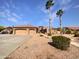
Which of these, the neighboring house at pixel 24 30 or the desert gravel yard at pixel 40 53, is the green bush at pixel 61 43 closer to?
the desert gravel yard at pixel 40 53

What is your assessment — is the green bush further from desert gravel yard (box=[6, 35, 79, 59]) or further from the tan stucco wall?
the tan stucco wall

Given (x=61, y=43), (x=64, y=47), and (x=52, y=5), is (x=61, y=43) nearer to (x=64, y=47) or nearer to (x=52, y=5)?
(x=64, y=47)

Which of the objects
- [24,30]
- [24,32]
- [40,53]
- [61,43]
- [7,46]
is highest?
[24,30]

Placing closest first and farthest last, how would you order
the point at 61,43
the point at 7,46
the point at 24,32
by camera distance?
the point at 7,46
the point at 61,43
the point at 24,32

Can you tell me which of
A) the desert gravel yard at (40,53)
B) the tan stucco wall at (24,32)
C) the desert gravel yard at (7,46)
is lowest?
the desert gravel yard at (40,53)

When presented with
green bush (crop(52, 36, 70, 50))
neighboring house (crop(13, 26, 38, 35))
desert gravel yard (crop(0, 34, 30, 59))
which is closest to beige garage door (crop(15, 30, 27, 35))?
neighboring house (crop(13, 26, 38, 35))

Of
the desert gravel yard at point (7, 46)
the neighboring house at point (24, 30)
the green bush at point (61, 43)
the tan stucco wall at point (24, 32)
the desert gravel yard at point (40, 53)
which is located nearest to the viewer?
the desert gravel yard at point (40, 53)

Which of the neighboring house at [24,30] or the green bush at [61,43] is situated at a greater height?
the neighboring house at [24,30]

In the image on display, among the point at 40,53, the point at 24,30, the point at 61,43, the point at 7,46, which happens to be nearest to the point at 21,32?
the point at 24,30

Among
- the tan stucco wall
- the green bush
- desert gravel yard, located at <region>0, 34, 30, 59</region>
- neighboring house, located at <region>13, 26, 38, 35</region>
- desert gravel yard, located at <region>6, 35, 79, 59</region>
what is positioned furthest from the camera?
neighboring house, located at <region>13, 26, 38, 35</region>

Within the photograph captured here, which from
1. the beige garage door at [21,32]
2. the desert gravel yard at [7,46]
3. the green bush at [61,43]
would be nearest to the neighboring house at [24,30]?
the beige garage door at [21,32]

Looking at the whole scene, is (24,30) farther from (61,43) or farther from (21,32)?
(61,43)

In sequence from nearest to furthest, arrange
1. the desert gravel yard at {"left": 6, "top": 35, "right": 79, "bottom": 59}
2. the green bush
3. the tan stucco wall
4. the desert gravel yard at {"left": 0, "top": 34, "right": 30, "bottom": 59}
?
the desert gravel yard at {"left": 6, "top": 35, "right": 79, "bottom": 59} → the desert gravel yard at {"left": 0, "top": 34, "right": 30, "bottom": 59} → the green bush → the tan stucco wall

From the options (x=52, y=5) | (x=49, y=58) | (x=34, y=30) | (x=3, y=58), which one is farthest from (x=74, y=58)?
(x=52, y=5)
